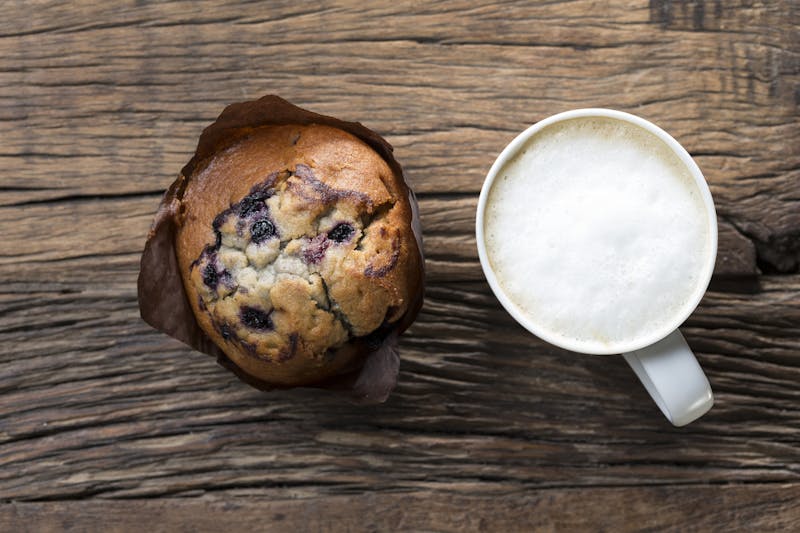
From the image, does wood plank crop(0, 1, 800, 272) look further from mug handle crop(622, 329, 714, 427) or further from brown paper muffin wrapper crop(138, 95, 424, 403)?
mug handle crop(622, 329, 714, 427)

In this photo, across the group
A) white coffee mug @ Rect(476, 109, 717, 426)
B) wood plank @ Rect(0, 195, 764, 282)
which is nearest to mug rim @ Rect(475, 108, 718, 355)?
white coffee mug @ Rect(476, 109, 717, 426)

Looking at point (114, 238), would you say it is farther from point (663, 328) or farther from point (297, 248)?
point (663, 328)

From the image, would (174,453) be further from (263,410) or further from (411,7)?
(411,7)

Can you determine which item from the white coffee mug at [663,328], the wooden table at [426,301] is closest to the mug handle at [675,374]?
the white coffee mug at [663,328]

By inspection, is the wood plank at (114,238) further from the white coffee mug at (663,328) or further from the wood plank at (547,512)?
the wood plank at (547,512)

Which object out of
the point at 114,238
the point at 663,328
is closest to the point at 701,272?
the point at 663,328

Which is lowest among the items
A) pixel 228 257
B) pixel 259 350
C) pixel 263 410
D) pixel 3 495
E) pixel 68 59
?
pixel 3 495

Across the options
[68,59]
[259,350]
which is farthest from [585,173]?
[68,59]
